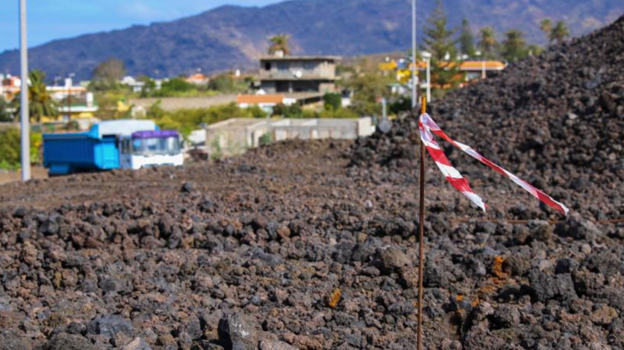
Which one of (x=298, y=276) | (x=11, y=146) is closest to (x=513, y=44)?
(x=11, y=146)

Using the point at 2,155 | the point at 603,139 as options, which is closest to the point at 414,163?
the point at 603,139

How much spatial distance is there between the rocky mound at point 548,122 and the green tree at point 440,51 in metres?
37.5

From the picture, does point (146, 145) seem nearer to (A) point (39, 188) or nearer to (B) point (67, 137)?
(B) point (67, 137)

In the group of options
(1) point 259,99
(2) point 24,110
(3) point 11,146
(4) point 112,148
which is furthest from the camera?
(1) point 259,99

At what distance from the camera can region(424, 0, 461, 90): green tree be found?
6481cm

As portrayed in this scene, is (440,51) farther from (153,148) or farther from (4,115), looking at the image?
(153,148)

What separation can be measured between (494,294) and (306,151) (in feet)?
59.8

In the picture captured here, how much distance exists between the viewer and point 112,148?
33500 mm

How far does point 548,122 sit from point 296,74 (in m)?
68.4

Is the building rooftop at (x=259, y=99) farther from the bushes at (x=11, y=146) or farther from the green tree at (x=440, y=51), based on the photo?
the bushes at (x=11, y=146)

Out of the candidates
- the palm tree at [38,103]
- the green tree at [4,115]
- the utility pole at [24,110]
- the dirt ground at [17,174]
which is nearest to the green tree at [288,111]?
the palm tree at [38,103]

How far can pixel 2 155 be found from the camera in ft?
166

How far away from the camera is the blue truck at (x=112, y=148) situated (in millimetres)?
31547

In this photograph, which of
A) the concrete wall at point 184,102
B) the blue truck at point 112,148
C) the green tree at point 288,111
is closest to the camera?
the blue truck at point 112,148
